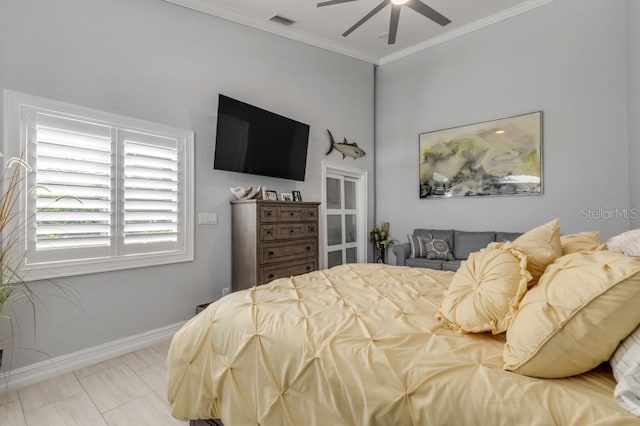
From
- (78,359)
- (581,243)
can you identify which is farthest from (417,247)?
(78,359)

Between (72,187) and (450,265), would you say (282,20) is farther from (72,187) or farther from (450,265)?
(450,265)

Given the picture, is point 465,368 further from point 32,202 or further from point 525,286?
point 32,202

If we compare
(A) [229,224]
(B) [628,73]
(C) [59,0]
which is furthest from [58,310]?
(B) [628,73]

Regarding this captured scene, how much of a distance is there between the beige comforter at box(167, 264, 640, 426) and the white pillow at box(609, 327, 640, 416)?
0.09 feet

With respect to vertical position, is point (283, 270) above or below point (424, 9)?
below

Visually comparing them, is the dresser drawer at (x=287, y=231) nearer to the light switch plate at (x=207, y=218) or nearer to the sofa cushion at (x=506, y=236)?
the light switch plate at (x=207, y=218)

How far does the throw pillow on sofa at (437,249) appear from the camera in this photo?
4.23 metres

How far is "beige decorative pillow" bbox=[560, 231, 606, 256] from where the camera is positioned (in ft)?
4.83

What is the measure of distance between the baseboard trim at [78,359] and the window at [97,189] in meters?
0.64

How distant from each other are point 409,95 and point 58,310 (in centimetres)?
516

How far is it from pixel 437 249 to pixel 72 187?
4020mm

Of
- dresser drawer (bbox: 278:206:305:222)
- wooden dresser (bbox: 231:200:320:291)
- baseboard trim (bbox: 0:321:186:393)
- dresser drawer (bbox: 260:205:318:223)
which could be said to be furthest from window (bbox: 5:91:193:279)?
dresser drawer (bbox: 278:206:305:222)

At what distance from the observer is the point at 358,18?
13.5 ft

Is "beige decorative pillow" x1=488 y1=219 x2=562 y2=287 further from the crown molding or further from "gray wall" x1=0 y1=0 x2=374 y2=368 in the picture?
the crown molding
